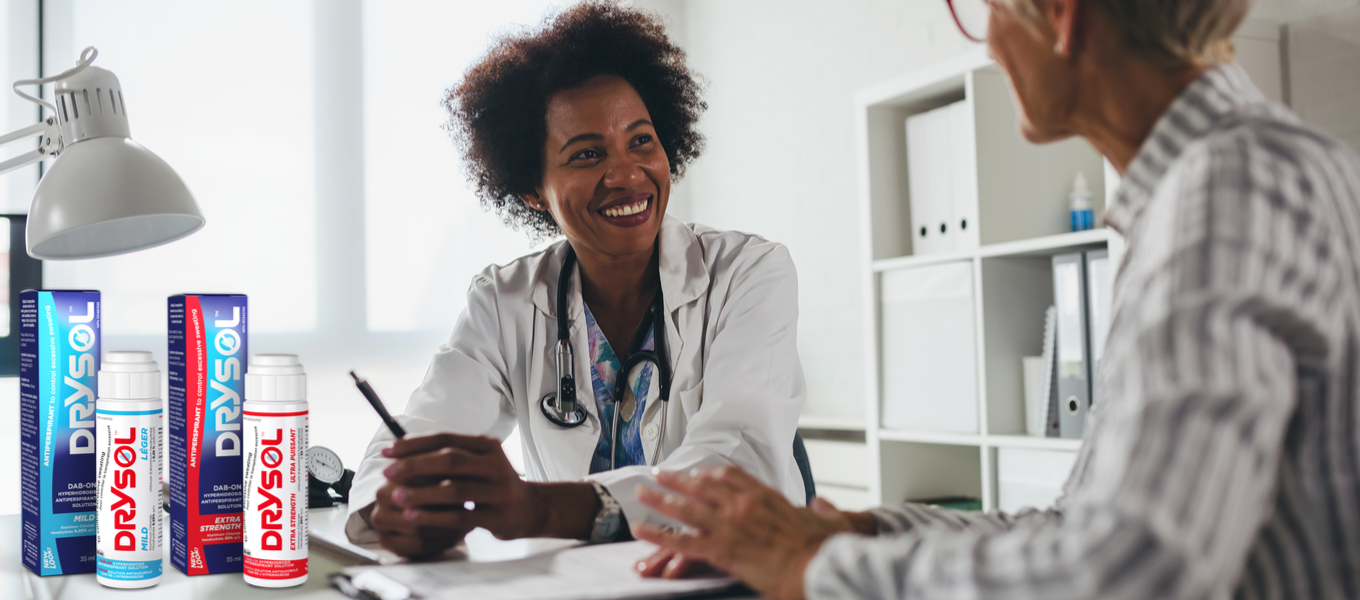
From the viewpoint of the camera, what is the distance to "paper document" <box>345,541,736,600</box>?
0.75m

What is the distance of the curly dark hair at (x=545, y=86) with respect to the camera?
1850mm

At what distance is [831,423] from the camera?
129 inches

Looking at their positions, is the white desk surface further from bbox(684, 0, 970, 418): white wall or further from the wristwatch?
bbox(684, 0, 970, 418): white wall

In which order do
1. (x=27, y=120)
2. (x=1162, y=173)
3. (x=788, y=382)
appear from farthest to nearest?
(x=27, y=120), (x=788, y=382), (x=1162, y=173)

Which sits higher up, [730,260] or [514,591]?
[730,260]

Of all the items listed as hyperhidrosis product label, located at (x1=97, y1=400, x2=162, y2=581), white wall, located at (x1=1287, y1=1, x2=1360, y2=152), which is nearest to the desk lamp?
hyperhidrosis product label, located at (x1=97, y1=400, x2=162, y2=581)

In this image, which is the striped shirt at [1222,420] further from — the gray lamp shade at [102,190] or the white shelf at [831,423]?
the white shelf at [831,423]

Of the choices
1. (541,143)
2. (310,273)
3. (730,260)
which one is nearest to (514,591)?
(730,260)

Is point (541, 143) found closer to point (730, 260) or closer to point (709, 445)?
point (730, 260)

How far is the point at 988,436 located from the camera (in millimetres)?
2275

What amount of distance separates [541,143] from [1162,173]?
1338 mm

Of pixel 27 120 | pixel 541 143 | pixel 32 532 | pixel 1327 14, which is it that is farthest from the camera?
pixel 27 120

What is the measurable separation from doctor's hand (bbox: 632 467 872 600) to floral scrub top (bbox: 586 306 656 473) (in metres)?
0.78

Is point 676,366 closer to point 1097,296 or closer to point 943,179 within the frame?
point 1097,296
